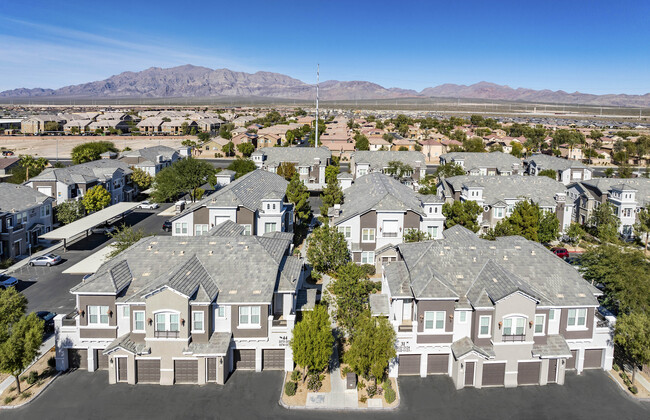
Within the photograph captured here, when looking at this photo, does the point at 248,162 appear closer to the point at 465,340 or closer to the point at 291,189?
the point at 291,189

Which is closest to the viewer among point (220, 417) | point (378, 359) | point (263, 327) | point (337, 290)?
point (220, 417)

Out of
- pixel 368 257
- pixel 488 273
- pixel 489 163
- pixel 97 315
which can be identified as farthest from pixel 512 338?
pixel 489 163

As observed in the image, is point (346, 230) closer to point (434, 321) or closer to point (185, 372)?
point (434, 321)

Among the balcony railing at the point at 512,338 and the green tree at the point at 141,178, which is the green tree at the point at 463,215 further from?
the green tree at the point at 141,178

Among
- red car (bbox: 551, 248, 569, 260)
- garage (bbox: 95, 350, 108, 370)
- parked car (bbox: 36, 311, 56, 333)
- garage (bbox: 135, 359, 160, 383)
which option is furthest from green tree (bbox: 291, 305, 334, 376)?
red car (bbox: 551, 248, 569, 260)

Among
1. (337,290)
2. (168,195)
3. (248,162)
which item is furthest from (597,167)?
(337,290)

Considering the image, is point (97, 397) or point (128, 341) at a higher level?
point (128, 341)
